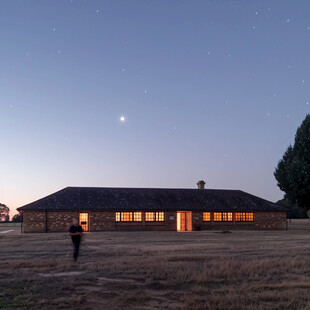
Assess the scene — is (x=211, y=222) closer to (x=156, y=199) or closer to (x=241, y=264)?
(x=156, y=199)

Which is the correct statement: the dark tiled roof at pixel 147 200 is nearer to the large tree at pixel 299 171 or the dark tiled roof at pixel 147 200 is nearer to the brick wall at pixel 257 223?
the brick wall at pixel 257 223

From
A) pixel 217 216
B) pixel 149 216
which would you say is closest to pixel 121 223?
pixel 149 216

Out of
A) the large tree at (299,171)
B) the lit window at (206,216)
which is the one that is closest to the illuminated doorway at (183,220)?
the lit window at (206,216)

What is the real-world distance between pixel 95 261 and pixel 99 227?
22.9 metres

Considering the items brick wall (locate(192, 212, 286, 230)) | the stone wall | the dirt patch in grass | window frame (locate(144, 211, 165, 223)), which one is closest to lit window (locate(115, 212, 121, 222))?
window frame (locate(144, 211, 165, 223))

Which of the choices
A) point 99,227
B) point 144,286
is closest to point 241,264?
point 144,286

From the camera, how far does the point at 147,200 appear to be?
40156 millimetres

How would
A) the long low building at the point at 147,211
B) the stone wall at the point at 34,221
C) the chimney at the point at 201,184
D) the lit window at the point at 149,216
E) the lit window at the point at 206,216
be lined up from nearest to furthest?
the stone wall at the point at 34,221
the long low building at the point at 147,211
the lit window at the point at 149,216
the lit window at the point at 206,216
the chimney at the point at 201,184

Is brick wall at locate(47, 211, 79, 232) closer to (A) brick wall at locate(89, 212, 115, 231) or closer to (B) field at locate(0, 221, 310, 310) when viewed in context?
(A) brick wall at locate(89, 212, 115, 231)

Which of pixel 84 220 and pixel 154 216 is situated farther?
pixel 154 216

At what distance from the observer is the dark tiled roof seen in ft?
122

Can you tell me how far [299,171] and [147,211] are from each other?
572 inches

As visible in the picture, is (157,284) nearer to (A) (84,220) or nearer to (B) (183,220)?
(A) (84,220)

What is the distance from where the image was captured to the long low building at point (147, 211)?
3641cm
